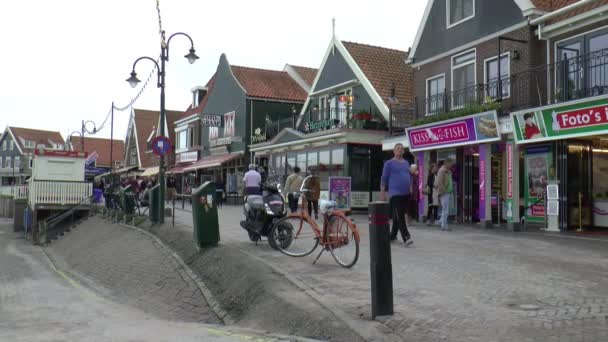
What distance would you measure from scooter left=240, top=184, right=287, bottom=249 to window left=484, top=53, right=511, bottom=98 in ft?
30.2

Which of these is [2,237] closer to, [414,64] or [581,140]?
[414,64]

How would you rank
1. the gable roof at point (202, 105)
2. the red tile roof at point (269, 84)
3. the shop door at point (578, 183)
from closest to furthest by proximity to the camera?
the shop door at point (578, 183) < the red tile roof at point (269, 84) < the gable roof at point (202, 105)

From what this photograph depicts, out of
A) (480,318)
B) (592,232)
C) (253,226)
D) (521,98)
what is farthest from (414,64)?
Answer: (480,318)

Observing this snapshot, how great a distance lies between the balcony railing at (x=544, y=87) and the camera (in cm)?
1438

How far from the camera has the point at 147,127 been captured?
6041 centimetres

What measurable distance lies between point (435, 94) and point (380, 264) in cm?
1530

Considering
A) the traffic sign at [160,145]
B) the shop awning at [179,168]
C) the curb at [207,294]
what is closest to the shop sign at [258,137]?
the shop awning at [179,168]

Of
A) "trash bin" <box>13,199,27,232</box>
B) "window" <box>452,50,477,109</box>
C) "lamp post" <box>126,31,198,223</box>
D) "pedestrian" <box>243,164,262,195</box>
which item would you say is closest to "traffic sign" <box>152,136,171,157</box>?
"lamp post" <box>126,31,198,223</box>

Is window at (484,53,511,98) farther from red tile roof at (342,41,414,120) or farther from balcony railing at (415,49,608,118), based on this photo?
red tile roof at (342,41,414,120)

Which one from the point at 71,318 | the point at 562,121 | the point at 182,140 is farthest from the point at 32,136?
the point at 71,318

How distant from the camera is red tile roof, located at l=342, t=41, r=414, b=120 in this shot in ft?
81.8

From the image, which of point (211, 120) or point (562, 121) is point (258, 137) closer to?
point (211, 120)

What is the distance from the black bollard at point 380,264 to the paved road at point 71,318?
124 centimetres

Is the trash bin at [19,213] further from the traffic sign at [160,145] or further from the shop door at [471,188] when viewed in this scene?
the shop door at [471,188]
